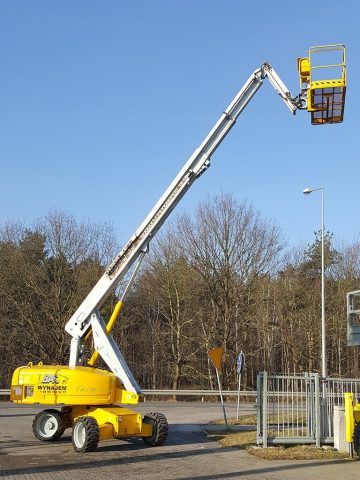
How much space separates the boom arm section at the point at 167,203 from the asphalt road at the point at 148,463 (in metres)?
2.65

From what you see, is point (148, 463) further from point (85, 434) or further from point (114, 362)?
point (114, 362)

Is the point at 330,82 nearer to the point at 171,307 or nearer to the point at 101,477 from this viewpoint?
the point at 101,477

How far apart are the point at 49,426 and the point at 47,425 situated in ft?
0.20

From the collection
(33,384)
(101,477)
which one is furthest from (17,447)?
(101,477)

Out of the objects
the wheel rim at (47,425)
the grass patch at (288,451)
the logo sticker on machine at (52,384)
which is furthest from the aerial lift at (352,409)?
the wheel rim at (47,425)

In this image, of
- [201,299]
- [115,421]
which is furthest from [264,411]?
[201,299]

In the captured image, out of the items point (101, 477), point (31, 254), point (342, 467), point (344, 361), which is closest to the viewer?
point (101, 477)

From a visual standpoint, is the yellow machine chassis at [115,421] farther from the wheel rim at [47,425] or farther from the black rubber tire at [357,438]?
the black rubber tire at [357,438]

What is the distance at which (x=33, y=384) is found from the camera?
45.3 feet

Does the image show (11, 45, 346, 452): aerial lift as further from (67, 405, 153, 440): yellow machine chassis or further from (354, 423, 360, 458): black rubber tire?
(354, 423, 360, 458): black rubber tire

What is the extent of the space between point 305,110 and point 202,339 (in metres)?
29.1

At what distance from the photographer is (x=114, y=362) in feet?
46.6

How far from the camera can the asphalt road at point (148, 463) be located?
10.4 m

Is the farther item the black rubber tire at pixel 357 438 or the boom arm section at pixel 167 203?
the boom arm section at pixel 167 203
